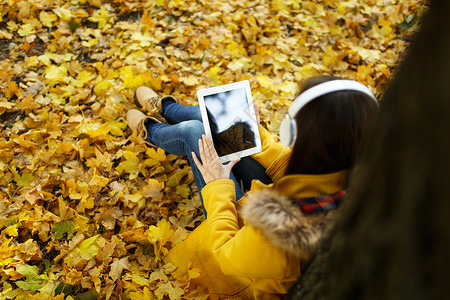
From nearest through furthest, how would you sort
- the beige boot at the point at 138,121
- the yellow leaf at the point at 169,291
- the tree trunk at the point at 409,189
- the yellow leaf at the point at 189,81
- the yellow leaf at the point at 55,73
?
the tree trunk at the point at 409,189 → the yellow leaf at the point at 169,291 → the beige boot at the point at 138,121 → the yellow leaf at the point at 55,73 → the yellow leaf at the point at 189,81

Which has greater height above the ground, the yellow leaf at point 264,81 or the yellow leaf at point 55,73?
the yellow leaf at point 55,73

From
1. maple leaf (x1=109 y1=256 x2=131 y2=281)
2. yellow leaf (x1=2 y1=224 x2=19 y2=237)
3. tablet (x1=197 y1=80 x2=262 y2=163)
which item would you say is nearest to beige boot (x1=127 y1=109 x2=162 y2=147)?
tablet (x1=197 y1=80 x2=262 y2=163)

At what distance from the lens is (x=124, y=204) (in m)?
1.98

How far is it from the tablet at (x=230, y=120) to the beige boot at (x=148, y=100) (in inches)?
21.2

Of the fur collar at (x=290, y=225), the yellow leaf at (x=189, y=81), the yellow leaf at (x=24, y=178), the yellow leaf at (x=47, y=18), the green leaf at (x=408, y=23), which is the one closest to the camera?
the fur collar at (x=290, y=225)

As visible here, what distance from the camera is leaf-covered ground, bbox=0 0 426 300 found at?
1.72 metres

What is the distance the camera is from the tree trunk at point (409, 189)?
19.0 inches

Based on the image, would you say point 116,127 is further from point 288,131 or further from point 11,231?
point 288,131

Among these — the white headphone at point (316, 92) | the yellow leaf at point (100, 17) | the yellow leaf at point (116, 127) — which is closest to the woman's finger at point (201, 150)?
the white headphone at point (316, 92)

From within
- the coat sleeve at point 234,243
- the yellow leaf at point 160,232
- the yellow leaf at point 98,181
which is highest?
the coat sleeve at point 234,243

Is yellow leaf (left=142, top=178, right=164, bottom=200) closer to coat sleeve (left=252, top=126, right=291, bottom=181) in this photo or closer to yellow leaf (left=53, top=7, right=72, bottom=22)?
coat sleeve (left=252, top=126, right=291, bottom=181)

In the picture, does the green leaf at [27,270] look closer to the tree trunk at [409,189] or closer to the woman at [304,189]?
the woman at [304,189]

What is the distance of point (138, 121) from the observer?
222 cm

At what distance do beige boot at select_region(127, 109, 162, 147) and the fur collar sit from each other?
1352mm
